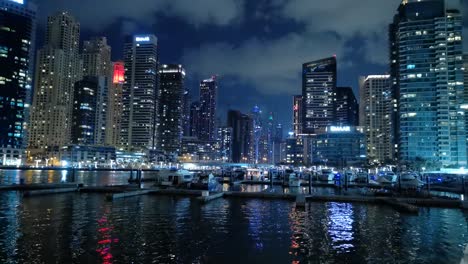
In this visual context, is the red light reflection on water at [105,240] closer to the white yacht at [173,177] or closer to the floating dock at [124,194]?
the floating dock at [124,194]

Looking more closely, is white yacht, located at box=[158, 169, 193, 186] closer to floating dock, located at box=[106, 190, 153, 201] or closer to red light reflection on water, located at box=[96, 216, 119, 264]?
floating dock, located at box=[106, 190, 153, 201]

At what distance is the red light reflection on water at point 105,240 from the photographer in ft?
69.9

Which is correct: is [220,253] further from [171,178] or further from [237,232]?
[171,178]

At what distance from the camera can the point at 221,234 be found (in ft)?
94.6

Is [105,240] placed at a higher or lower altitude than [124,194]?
lower

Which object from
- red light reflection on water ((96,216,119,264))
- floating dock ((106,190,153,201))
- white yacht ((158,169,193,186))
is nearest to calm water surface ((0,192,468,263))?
red light reflection on water ((96,216,119,264))

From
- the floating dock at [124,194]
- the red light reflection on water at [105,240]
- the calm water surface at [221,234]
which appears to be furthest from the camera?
the floating dock at [124,194]

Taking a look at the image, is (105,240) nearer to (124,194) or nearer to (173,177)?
(124,194)

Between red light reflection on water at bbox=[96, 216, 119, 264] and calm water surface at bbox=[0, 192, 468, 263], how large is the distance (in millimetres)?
56

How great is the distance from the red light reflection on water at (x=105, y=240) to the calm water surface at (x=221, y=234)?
0.18ft

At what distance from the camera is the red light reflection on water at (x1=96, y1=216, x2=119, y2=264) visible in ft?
69.9

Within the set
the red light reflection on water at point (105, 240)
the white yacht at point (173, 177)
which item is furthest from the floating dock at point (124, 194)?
the red light reflection on water at point (105, 240)

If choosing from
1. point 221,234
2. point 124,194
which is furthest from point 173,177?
point 221,234

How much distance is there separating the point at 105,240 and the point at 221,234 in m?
8.56
